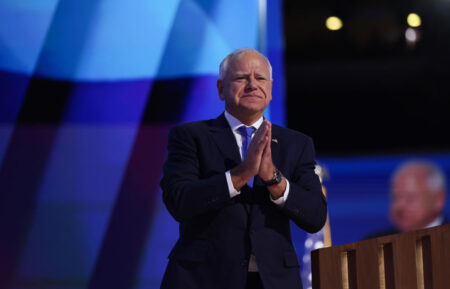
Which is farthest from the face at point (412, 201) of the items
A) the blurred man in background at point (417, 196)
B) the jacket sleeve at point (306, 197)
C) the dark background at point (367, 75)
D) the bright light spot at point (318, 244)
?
the jacket sleeve at point (306, 197)

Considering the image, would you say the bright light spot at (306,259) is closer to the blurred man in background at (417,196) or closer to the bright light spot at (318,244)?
the bright light spot at (318,244)

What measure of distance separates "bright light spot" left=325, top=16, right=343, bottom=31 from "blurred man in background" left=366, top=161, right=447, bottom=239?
3.38 feet

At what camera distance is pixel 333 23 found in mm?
4094

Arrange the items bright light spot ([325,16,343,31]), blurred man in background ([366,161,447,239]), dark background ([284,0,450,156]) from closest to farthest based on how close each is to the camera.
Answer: blurred man in background ([366,161,447,239])
dark background ([284,0,450,156])
bright light spot ([325,16,343,31])

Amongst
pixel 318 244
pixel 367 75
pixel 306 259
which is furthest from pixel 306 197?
pixel 367 75

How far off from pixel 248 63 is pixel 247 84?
0.18 ft

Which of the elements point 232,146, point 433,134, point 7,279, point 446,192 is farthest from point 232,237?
point 433,134

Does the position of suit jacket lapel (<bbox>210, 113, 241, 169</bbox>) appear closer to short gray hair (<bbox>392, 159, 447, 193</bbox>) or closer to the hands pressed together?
the hands pressed together

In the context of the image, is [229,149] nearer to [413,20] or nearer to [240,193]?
[240,193]

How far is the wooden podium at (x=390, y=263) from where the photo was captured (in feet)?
4.25

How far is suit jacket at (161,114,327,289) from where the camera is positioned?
138cm

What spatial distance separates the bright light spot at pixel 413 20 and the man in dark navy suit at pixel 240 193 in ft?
8.96

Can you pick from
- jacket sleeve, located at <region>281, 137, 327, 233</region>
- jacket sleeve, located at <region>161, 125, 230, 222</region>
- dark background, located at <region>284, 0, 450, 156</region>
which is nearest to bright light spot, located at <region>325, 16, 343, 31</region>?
dark background, located at <region>284, 0, 450, 156</region>

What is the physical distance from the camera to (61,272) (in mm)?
2990
